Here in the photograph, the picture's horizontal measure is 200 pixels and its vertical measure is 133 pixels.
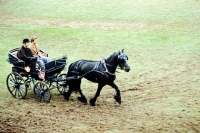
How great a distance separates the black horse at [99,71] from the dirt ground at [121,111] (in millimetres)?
449

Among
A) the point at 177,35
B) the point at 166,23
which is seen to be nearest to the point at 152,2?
the point at 166,23

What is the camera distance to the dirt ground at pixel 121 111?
9.80m

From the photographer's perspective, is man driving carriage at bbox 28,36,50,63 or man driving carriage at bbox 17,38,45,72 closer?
man driving carriage at bbox 17,38,45,72

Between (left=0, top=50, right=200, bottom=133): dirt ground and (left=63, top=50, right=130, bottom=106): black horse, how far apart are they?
449 millimetres

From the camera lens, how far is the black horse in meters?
10.8

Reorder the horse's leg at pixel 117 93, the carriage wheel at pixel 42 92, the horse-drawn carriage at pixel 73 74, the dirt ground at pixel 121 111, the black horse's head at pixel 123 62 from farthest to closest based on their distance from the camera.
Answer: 1. the carriage wheel at pixel 42 92
2. the horse's leg at pixel 117 93
3. the horse-drawn carriage at pixel 73 74
4. the black horse's head at pixel 123 62
5. the dirt ground at pixel 121 111

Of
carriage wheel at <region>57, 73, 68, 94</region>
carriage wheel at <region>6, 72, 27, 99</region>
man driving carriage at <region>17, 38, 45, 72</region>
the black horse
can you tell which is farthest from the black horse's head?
carriage wheel at <region>6, 72, 27, 99</region>

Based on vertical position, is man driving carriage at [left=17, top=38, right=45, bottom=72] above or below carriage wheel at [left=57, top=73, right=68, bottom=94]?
above

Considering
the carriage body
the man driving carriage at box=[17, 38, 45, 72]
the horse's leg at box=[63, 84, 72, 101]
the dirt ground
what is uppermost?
the man driving carriage at box=[17, 38, 45, 72]

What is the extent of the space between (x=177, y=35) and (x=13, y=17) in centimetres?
1249

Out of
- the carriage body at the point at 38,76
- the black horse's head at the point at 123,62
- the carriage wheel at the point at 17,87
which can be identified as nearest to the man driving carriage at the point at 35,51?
the carriage body at the point at 38,76

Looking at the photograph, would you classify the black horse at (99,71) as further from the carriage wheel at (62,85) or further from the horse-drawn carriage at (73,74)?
the carriage wheel at (62,85)

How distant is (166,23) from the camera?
2245 cm

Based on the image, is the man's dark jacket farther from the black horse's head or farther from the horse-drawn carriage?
the black horse's head
